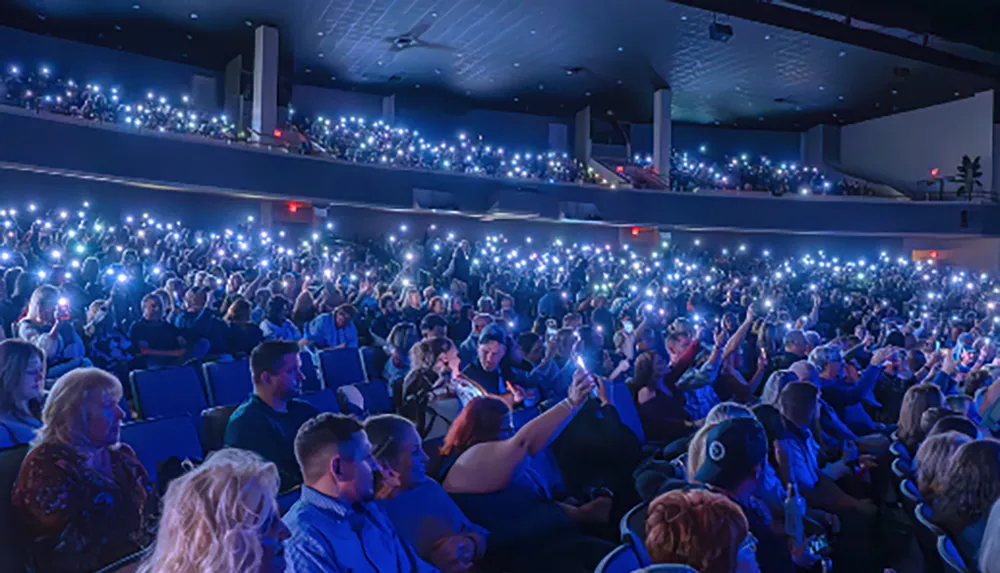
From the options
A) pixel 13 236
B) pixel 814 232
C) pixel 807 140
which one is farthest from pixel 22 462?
pixel 807 140

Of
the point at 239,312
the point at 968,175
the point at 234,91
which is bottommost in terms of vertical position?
the point at 239,312

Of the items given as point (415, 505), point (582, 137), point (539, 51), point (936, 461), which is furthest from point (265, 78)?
point (936, 461)

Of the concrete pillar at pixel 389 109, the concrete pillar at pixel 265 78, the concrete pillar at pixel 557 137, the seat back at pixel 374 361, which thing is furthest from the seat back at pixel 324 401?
the concrete pillar at pixel 557 137

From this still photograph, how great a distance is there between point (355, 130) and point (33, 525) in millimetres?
20065

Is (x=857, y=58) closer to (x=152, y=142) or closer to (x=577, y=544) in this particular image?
(x=152, y=142)

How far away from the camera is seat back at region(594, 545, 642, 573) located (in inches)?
81.1

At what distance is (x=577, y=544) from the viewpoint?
2.99 meters

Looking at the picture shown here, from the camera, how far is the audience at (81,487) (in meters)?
2.50

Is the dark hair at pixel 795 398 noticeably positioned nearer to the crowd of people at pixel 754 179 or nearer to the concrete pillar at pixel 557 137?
the crowd of people at pixel 754 179

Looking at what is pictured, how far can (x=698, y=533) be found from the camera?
1.90m

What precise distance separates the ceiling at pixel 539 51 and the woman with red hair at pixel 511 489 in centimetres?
1331

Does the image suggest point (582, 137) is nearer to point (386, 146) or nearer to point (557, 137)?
point (557, 137)

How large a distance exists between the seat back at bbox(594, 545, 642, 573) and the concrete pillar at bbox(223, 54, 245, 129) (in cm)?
1971

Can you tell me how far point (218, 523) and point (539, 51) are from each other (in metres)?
18.1
